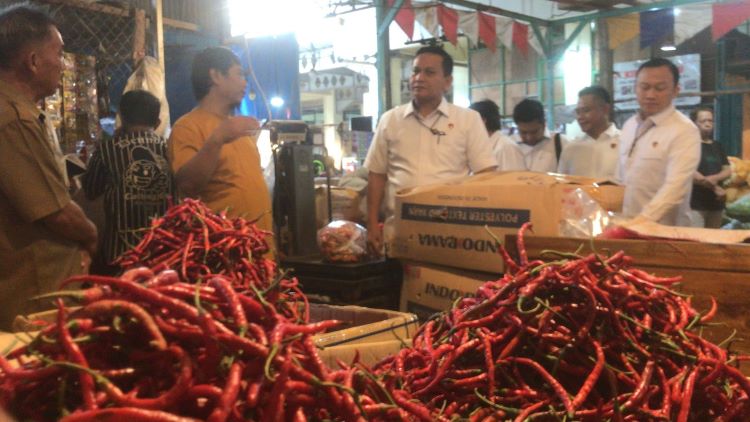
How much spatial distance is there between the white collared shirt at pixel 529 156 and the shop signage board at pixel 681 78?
7689mm

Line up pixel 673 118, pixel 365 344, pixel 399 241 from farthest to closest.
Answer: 1. pixel 673 118
2. pixel 399 241
3. pixel 365 344

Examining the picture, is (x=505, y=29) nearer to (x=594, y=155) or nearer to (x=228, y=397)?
(x=594, y=155)

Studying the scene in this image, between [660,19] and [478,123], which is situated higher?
[660,19]

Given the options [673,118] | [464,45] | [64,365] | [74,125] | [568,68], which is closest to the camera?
[64,365]

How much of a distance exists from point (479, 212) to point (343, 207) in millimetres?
2957

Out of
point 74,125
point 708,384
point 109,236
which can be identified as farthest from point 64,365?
point 74,125

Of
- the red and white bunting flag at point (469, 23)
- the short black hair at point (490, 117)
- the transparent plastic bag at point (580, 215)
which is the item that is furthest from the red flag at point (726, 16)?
the transparent plastic bag at point (580, 215)

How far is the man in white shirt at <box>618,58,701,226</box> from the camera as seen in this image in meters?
3.75

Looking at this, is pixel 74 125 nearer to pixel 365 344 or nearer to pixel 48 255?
pixel 48 255

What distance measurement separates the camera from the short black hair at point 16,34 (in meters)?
2.55

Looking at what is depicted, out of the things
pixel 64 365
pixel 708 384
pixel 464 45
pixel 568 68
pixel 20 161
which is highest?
pixel 464 45

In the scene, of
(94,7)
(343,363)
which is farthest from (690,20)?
(343,363)

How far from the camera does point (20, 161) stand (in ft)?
8.00

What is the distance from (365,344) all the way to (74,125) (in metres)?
3.42
